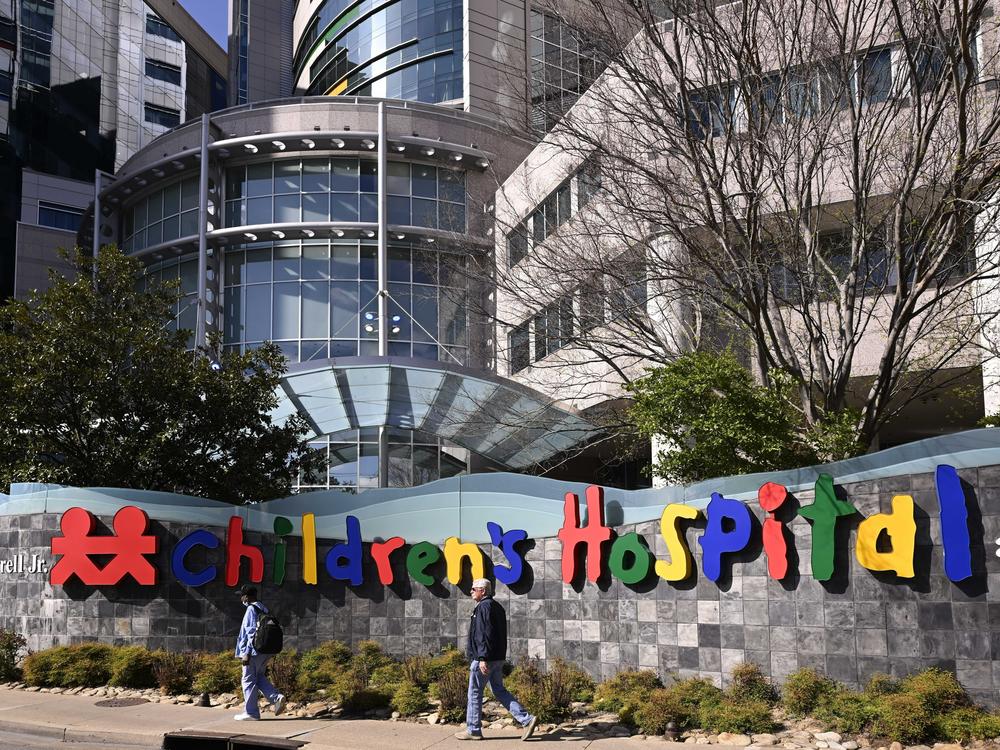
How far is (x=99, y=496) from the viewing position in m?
16.5

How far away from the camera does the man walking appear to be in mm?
12242

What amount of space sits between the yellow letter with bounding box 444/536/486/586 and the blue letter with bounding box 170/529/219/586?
13.3 feet

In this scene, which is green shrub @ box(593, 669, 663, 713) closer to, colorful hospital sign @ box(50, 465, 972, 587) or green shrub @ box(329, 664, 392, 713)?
colorful hospital sign @ box(50, 465, 972, 587)

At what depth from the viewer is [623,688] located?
12.4 m

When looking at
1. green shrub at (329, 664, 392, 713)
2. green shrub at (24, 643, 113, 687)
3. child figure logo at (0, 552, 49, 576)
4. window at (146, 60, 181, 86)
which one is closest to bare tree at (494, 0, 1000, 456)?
green shrub at (329, 664, 392, 713)

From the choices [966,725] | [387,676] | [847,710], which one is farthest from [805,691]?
[387,676]

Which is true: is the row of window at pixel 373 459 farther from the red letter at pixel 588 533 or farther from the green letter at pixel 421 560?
the red letter at pixel 588 533

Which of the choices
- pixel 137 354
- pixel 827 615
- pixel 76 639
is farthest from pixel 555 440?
pixel 827 615

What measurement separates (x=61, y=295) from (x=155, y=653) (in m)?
6.62

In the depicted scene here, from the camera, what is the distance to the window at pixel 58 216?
5797cm

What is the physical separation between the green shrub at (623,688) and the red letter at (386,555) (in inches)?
151

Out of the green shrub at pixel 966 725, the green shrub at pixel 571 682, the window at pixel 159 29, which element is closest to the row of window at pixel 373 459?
the green shrub at pixel 571 682

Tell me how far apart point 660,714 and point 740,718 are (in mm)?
855

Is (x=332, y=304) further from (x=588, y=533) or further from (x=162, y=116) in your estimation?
(x=162, y=116)
